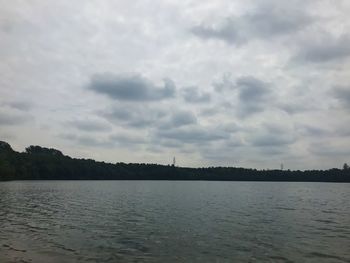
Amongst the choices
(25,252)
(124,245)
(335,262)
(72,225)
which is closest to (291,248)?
(335,262)

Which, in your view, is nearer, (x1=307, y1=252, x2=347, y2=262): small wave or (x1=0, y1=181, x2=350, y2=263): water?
(x1=0, y1=181, x2=350, y2=263): water

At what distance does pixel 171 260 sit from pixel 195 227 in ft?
45.3

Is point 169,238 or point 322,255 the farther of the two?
point 169,238

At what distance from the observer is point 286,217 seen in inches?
1907

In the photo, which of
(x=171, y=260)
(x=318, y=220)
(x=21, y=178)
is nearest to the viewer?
(x=171, y=260)

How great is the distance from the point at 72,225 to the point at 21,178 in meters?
164

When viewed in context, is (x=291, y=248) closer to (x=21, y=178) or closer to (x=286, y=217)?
(x=286, y=217)

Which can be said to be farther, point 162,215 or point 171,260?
point 162,215

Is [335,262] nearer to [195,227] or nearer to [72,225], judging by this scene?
[195,227]

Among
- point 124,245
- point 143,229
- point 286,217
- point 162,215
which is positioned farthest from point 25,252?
point 286,217

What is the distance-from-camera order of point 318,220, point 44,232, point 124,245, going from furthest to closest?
point 318,220 → point 44,232 → point 124,245

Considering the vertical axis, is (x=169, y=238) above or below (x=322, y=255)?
above

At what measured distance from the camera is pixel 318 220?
46250 mm

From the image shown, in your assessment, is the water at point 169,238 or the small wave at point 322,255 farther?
the small wave at point 322,255
